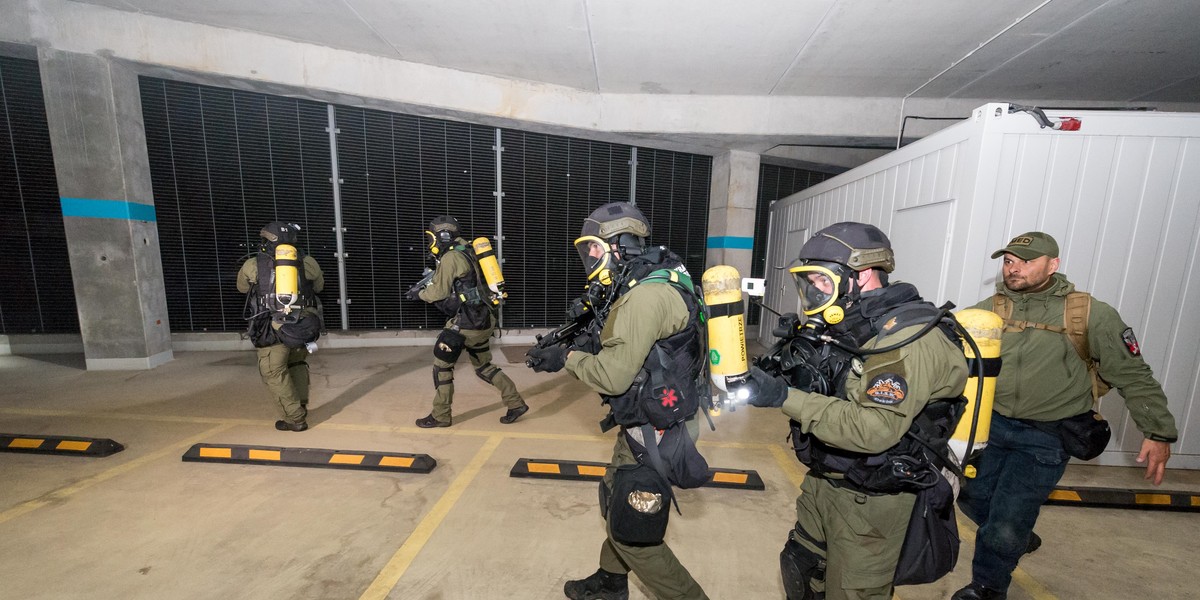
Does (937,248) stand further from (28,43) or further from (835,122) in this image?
(28,43)

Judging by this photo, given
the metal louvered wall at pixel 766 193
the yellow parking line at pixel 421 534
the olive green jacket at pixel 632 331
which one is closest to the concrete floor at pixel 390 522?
the yellow parking line at pixel 421 534

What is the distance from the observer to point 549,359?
90.1 inches

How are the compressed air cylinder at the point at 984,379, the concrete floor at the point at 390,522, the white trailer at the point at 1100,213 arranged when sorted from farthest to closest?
the white trailer at the point at 1100,213
the concrete floor at the point at 390,522
the compressed air cylinder at the point at 984,379

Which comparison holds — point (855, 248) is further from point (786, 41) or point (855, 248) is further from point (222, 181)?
point (222, 181)

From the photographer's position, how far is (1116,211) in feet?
10.3

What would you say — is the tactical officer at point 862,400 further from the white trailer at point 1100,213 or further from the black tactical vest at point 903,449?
the white trailer at point 1100,213

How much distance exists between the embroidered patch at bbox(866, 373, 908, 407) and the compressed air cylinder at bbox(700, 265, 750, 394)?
432mm

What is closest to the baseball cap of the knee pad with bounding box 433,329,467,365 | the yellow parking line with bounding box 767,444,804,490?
the yellow parking line with bounding box 767,444,804,490

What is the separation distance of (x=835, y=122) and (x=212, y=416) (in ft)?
28.5

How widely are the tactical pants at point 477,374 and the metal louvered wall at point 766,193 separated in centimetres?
601

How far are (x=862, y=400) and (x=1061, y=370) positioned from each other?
1.62 m

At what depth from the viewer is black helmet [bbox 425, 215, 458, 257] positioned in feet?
13.5

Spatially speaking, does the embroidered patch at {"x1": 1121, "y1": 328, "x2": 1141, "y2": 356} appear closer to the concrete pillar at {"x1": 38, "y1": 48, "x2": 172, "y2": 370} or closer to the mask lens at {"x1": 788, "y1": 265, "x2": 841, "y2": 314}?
the mask lens at {"x1": 788, "y1": 265, "x2": 841, "y2": 314}

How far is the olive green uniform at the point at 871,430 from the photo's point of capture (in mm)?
1375
